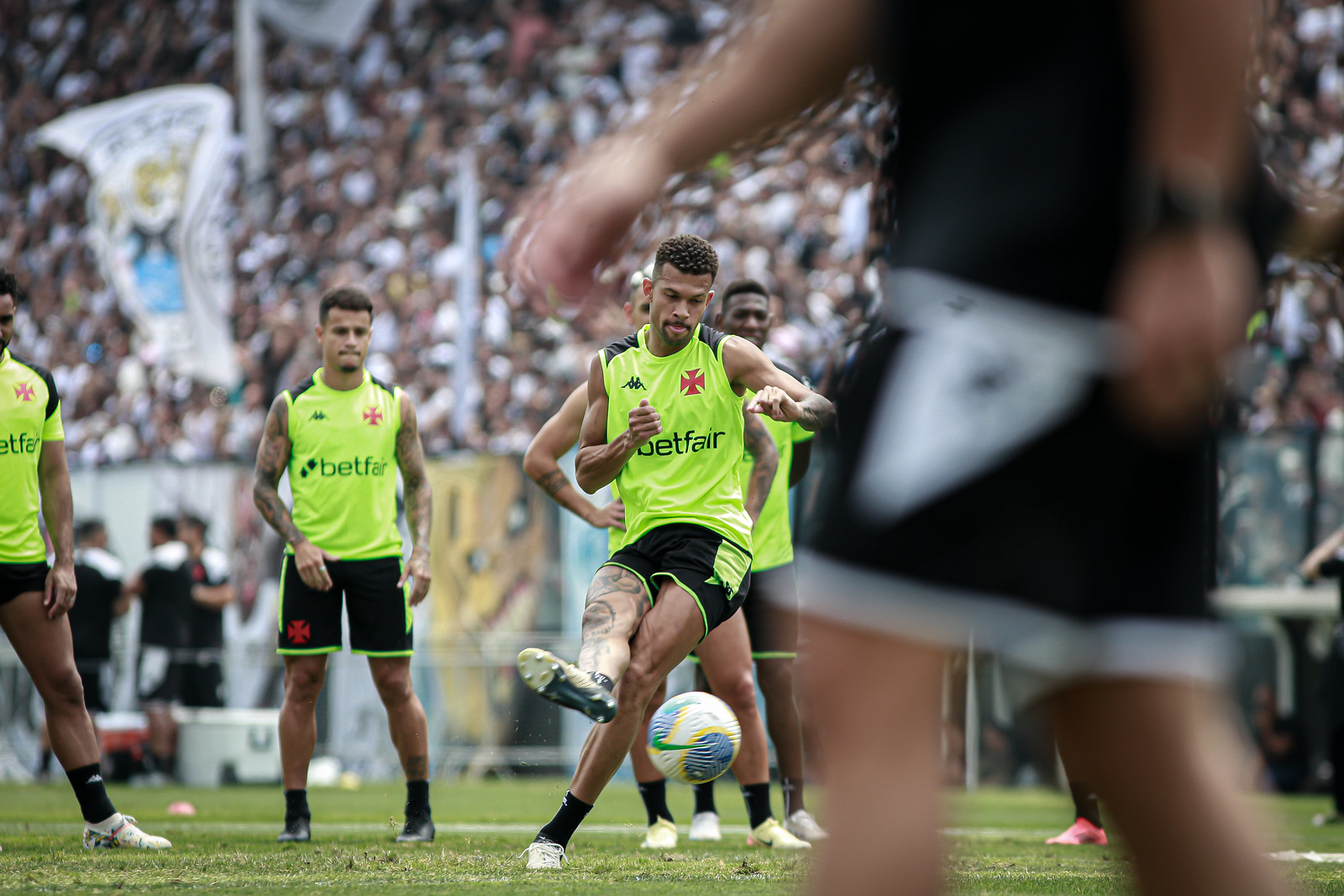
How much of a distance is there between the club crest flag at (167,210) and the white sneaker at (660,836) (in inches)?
495

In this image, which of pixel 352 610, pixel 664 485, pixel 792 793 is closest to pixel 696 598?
pixel 664 485

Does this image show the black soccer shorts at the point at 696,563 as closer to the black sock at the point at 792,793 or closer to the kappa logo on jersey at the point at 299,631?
the black sock at the point at 792,793

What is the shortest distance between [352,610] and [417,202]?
1580cm

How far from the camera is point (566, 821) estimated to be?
6.11 metres

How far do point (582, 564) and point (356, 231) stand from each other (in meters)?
10.5

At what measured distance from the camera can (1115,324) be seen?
2.16m

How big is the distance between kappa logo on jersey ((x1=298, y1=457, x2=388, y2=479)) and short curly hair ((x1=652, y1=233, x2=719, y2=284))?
266 centimetres

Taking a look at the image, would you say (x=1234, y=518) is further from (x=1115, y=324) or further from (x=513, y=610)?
(x=1115, y=324)

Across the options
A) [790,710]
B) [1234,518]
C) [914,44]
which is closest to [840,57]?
[914,44]

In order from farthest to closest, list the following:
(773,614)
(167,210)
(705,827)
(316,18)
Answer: (316,18) → (167,210) → (773,614) → (705,827)

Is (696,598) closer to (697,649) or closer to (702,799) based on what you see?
(697,649)

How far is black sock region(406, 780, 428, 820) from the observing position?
25.4 ft

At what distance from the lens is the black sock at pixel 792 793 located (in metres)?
8.15

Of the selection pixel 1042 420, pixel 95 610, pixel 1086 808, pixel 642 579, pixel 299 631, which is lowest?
pixel 1086 808
